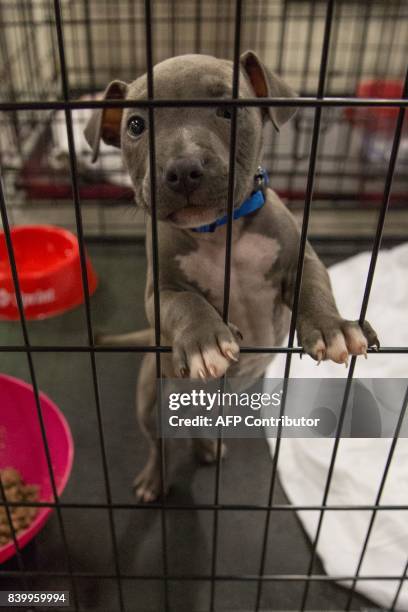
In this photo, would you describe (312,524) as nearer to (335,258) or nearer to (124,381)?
(124,381)

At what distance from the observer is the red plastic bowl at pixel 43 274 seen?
2109 millimetres

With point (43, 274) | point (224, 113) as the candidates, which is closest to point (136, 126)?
point (224, 113)

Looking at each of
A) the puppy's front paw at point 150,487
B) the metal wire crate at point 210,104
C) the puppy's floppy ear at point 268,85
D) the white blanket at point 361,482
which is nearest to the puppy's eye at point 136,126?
the metal wire crate at point 210,104

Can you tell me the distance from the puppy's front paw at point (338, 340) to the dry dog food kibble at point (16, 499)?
82 centimetres

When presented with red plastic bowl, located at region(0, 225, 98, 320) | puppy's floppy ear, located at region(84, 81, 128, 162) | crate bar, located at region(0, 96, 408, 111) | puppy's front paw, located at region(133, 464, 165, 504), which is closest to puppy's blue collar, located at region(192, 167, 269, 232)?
puppy's floppy ear, located at region(84, 81, 128, 162)

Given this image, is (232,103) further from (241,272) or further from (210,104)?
(241,272)

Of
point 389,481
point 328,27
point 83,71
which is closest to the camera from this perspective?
point 328,27

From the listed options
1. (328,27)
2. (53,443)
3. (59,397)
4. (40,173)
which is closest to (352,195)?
(40,173)

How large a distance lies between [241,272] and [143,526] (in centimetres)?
75

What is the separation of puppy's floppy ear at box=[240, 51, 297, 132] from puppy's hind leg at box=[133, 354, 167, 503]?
639 millimetres

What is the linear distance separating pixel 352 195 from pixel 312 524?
194 centimetres

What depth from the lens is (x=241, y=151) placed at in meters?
0.96

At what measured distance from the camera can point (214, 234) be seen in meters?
1.12

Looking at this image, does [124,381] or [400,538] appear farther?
[124,381]
